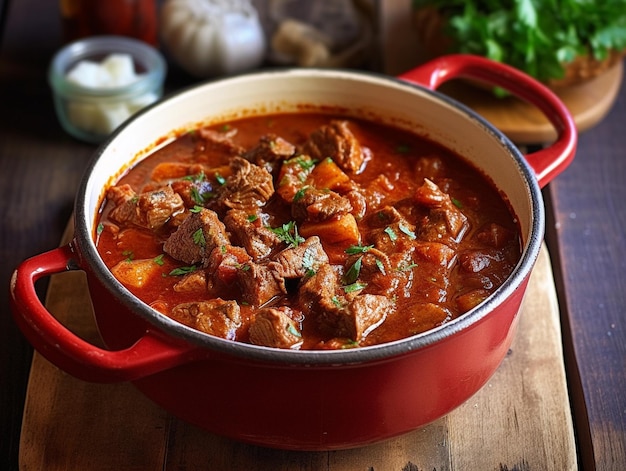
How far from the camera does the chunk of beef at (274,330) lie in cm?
288

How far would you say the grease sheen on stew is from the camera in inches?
120

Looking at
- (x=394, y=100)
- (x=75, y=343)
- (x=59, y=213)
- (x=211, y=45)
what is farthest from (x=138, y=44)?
(x=75, y=343)

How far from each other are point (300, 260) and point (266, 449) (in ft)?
2.29

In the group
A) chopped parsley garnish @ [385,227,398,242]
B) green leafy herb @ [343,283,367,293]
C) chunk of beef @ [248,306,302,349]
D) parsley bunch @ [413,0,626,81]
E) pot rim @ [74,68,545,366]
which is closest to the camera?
pot rim @ [74,68,545,366]

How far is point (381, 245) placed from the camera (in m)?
3.36

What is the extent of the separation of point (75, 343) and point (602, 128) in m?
3.60

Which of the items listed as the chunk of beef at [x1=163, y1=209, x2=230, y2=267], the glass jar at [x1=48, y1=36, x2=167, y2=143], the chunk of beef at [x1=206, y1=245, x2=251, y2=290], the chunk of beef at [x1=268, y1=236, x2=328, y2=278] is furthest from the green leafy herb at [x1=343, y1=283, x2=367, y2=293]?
the glass jar at [x1=48, y1=36, x2=167, y2=143]

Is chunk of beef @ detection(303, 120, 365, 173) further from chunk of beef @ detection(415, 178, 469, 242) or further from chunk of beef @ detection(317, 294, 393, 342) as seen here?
chunk of beef @ detection(317, 294, 393, 342)

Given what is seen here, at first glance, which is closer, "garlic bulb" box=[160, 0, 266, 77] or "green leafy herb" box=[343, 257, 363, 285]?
"green leafy herb" box=[343, 257, 363, 285]

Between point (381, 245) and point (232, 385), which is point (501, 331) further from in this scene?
point (232, 385)

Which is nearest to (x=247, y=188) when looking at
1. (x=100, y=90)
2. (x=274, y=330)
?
(x=274, y=330)

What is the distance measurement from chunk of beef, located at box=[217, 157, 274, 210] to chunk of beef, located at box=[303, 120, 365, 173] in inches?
12.5

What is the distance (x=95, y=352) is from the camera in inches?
104

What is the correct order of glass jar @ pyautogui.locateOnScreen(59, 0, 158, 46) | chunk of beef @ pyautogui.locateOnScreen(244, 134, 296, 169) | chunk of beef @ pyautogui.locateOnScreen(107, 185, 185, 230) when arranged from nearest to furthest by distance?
chunk of beef @ pyautogui.locateOnScreen(107, 185, 185, 230)
chunk of beef @ pyautogui.locateOnScreen(244, 134, 296, 169)
glass jar @ pyautogui.locateOnScreen(59, 0, 158, 46)
